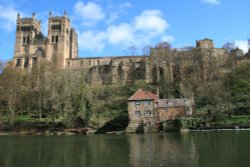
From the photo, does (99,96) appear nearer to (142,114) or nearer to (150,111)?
(142,114)

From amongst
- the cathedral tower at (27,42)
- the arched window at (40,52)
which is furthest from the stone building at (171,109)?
the arched window at (40,52)

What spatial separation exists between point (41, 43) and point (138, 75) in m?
57.9

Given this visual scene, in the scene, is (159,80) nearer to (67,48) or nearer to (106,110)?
(106,110)

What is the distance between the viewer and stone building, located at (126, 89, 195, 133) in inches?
2202

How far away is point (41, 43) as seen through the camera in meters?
129

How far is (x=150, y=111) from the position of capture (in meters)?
56.9

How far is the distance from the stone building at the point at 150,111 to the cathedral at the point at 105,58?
75.3ft

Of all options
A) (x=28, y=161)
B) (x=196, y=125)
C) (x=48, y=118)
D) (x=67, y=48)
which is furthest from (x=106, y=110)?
(x=67, y=48)

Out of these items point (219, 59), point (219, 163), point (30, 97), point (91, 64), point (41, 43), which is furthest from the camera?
point (41, 43)

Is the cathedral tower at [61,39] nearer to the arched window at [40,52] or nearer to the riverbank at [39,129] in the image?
the arched window at [40,52]

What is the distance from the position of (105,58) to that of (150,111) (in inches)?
2588

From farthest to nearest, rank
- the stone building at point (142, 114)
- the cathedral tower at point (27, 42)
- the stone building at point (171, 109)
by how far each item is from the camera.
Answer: the cathedral tower at point (27, 42)
the stone building at point (171, 109)
the stone building at point (142, 114)

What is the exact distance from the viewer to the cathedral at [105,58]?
279 ft

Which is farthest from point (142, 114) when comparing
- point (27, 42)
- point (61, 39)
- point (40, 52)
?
point (27, 42)
